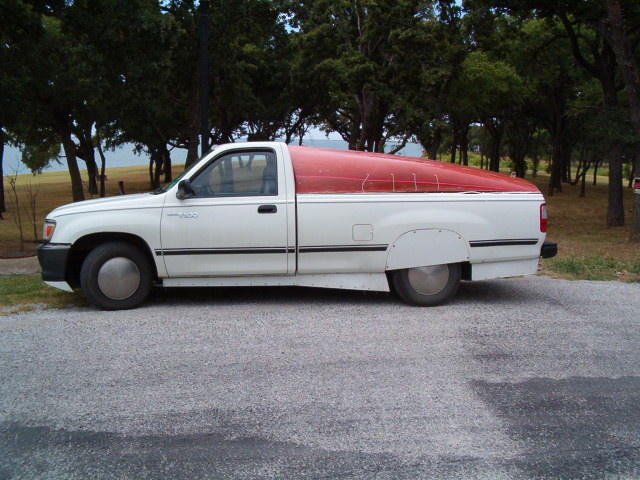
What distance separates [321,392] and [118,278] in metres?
3.10

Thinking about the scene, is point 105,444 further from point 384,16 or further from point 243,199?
point 384,16

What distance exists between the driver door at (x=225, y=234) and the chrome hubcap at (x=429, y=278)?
138 cm

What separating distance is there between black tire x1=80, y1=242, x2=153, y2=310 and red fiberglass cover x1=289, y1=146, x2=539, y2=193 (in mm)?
1877

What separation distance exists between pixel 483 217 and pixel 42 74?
59.1 ft

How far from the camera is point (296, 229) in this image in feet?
21.1

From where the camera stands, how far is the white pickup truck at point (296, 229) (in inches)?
251

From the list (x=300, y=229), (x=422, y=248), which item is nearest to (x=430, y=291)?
(x=422, y=248)

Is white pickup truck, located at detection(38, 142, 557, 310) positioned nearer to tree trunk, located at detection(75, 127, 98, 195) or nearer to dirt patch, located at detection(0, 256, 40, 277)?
dirt patch, located at detection(0, 256, 40, 277)

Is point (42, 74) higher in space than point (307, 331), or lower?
higher

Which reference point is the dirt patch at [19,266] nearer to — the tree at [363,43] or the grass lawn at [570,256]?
the grass lawn at [570,256]

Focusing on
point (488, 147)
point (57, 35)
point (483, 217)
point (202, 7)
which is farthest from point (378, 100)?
point (488, 147)

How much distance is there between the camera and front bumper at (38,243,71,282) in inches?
248

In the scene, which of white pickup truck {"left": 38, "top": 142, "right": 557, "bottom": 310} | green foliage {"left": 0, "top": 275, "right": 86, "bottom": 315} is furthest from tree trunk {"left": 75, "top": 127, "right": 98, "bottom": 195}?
white pickup truck {"left": 38, "top": 142, "right": 557, "bottom": 310}

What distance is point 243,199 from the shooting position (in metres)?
6.46
